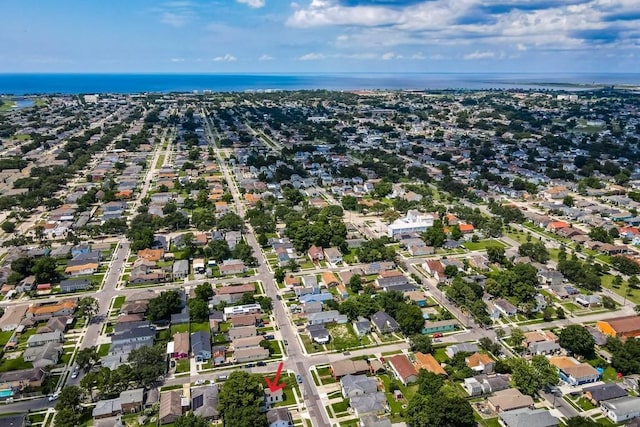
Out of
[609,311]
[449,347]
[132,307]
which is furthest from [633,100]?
[132,307]

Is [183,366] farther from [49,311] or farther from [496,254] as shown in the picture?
[496,254]

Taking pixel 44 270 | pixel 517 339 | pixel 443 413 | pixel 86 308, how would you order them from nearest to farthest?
pixel 443 413
pixel 517 339
pixel 86 308
pixel 44 270

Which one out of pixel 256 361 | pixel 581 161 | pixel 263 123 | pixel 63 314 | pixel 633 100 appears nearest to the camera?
pixel 256 361

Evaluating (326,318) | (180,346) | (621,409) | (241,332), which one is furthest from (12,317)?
(621,409)

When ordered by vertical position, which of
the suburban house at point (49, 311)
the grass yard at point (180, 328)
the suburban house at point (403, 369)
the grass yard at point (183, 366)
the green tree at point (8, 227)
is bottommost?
the grass yard at point (183, 366)

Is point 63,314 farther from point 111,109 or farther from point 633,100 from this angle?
point 633,100

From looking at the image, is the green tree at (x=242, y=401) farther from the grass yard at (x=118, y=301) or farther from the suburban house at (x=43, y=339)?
the grass yard at (x=118, y=301)

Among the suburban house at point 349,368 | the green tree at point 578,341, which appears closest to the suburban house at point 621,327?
the green tree at point 578,341
